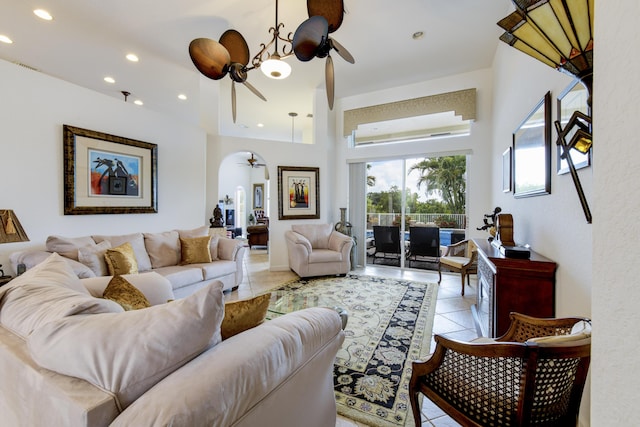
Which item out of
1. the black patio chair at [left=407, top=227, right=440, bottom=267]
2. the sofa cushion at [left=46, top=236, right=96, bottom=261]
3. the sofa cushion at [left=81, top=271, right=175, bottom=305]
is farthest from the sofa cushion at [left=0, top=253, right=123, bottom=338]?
the black patio chair at [left=407, top=227, right=440, bottom=267]

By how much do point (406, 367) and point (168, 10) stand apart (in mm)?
4460

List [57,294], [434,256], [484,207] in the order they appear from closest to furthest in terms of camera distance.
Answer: [57,294] < [484,207] < [434,256]

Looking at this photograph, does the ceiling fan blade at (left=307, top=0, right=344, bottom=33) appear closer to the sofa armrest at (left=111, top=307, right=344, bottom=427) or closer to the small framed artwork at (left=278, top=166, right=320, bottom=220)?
the sofa armrest at (left=111, top=307, right=344, bottom=427)

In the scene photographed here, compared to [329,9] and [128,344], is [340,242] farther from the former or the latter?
[128,344]

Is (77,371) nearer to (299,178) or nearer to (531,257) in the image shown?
(531,257)

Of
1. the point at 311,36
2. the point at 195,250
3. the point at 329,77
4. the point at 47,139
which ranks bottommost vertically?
the point at 195,250

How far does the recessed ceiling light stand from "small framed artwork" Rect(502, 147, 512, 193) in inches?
221

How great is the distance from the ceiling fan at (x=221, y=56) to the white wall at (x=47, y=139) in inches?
65.6

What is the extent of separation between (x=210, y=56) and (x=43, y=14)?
2358 mm

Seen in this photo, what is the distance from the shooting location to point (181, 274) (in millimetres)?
3072

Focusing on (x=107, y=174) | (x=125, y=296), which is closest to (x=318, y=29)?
(x=125, y=296)

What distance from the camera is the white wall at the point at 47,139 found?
8.48 feet

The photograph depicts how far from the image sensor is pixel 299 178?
17.3ft

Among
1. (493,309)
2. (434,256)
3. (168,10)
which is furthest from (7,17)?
(434,256)
